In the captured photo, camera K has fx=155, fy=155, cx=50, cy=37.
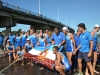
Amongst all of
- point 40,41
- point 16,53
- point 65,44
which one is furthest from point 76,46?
point 16,53

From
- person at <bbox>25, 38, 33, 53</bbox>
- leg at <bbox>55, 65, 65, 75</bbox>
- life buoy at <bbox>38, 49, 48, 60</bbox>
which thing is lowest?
leg at <bbox>55, 65, 65, 75</bbox>

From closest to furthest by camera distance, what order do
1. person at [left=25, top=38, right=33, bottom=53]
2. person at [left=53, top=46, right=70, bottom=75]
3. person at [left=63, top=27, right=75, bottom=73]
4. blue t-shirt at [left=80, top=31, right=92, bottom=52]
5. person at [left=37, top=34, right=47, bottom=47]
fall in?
blue t-shirt at [left=80, top=31, right=92, bottom=52], person at [left=53, top=46, right=70, bottom=75], person at [left=63, top=27, right=75, bottom=73], person at [left=37, top=34, right=47, bottom=47], person at [left=25, top=38, right=33, bottom=53]

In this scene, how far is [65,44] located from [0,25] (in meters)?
25.0

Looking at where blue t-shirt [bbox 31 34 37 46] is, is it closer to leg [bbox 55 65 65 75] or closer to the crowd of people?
the crowd of people

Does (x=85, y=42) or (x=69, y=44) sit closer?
(x=85, y=42)

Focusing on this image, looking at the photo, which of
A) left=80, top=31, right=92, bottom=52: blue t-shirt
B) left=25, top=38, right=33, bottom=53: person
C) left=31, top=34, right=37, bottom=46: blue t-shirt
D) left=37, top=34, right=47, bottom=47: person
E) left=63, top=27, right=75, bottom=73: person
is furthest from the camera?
left=31, top=34, right=37, bottom=46: blue t-shirt

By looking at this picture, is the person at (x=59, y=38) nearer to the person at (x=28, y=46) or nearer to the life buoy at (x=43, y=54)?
the life buoy at (x=43, y=54)

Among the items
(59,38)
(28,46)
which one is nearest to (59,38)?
(59,38)

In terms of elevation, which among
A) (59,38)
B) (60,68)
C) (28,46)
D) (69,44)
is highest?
(59,38)

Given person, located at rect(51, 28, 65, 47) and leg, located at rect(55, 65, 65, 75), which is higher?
person, located at rect(51, 28, 65, 47)

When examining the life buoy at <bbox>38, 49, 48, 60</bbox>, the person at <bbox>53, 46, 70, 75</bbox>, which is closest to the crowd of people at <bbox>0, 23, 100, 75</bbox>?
the person at <bbox>53, 46, 70, 75</bbox>

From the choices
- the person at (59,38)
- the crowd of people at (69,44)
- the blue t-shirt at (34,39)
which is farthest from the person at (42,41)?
the person at (59,38)

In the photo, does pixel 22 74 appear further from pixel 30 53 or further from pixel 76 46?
pixel 76 46

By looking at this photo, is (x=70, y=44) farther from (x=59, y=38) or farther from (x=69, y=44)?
(x=59, y=38)
